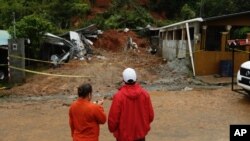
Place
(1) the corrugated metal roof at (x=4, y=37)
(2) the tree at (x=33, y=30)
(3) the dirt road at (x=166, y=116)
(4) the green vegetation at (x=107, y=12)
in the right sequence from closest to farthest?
1. (3) the dirt road at (x=166, y=116)
2. (1) the corrugated metal roof at (x=4, y=37)
3. (2) the tree at (x=33, y=30)
4. (4) the green vegetation at (x=107, y=12)

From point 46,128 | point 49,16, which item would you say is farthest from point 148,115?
point 49,16

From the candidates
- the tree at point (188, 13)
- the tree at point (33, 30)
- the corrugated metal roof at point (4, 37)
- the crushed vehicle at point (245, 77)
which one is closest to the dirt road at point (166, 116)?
the crushed vehicle at point (245, 77)

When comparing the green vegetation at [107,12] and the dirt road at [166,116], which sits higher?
the green vegetation at [107,12]

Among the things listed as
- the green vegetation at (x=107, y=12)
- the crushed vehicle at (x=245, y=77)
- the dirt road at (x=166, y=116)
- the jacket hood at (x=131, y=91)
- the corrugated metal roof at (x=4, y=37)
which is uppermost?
the green vegetation at (x=107, y=12)

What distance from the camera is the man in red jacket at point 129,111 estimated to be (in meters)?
5.37

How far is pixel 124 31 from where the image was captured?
37656 millimetres

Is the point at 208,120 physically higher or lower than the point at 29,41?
lower

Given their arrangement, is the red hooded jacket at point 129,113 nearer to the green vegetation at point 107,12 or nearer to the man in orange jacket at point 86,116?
the man in orange jacket at point 86,116

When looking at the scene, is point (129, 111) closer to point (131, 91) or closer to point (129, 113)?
point (129, 113)

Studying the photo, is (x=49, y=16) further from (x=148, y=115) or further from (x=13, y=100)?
(x=148, y=115)

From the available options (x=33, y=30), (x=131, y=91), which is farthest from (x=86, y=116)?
(x=33, y=30)

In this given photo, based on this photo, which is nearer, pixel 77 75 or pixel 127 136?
pixel 127 136

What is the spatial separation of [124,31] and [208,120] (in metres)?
28.0

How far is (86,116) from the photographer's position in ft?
17.5
